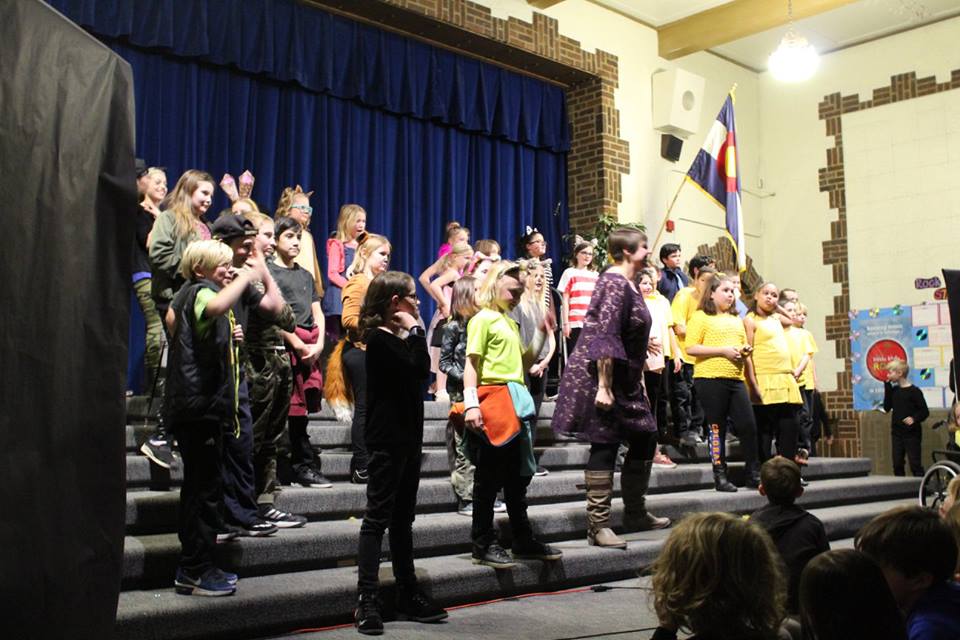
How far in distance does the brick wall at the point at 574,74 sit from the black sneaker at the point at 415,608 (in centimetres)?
657

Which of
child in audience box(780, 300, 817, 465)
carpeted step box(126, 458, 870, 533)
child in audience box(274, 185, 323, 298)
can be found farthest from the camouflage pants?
child in audience box(780, 300, 817, 465)

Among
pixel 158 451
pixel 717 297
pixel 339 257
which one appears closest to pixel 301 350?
pixel 158 451

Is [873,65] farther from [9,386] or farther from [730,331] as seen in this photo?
[9,386]

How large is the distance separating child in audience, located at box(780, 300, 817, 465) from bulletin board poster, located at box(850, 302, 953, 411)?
11.0ft

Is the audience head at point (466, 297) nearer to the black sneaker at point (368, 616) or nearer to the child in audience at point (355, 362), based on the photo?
the child in audience at point (355, 362)

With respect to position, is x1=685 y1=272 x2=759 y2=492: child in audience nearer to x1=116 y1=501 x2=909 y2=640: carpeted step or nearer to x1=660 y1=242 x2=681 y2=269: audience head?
x1=660 y1=242 x2=681 y2=269: audience head

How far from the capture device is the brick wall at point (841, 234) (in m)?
11.4

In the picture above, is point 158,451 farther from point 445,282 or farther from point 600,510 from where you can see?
point 445,282

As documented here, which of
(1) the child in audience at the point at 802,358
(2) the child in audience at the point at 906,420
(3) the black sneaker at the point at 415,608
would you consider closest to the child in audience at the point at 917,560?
(3) the black sneaker at the point at 415,608

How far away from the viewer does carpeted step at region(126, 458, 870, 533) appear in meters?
4.04

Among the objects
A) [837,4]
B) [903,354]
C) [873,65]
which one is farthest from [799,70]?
[903,354]

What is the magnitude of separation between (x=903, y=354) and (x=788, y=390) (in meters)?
4.95

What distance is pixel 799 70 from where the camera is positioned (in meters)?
9.55

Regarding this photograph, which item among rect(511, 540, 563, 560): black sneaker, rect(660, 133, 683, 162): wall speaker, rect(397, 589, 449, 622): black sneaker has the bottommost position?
rect(397, 589, 449, 622): black sneaker
